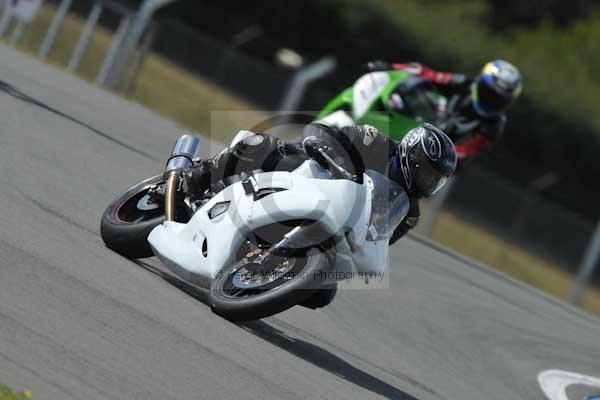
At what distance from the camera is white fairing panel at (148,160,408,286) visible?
23.1 ft

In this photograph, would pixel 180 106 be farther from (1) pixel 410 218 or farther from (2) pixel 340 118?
(1) pixel 410 218

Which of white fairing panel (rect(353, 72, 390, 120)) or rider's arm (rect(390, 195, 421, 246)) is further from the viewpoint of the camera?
white fairing panel (rect(353, 72, 390, 120))

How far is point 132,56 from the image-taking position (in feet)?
68.6

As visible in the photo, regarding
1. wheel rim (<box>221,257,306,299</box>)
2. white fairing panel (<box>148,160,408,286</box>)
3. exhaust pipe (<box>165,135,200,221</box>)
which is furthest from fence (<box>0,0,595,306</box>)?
wheel rim (<box>221,257,306,299</box>)

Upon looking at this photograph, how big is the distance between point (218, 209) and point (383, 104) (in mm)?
6491

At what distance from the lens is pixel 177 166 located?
788cm

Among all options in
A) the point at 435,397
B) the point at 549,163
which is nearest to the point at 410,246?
the point at 435,397

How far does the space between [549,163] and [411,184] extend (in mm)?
20475

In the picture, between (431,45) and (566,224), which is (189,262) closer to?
(566,224)

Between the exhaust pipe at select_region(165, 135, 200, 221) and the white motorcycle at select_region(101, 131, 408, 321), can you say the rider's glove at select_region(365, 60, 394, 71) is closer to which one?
the exhaust pipe at select_region(165, 135, 200, 221)

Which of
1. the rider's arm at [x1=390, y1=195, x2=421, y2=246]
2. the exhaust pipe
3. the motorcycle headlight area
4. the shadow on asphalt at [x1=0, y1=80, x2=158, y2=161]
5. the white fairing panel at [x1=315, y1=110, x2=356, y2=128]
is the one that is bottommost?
the shadow on asphalt at [x1=0, y1=80, x2=158, y2=161]

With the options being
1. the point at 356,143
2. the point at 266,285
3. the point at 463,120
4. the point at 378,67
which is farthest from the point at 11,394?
the point at 463,120

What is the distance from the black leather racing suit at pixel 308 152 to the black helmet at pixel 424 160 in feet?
0.32

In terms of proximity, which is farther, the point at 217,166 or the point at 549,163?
the point at 549,163
